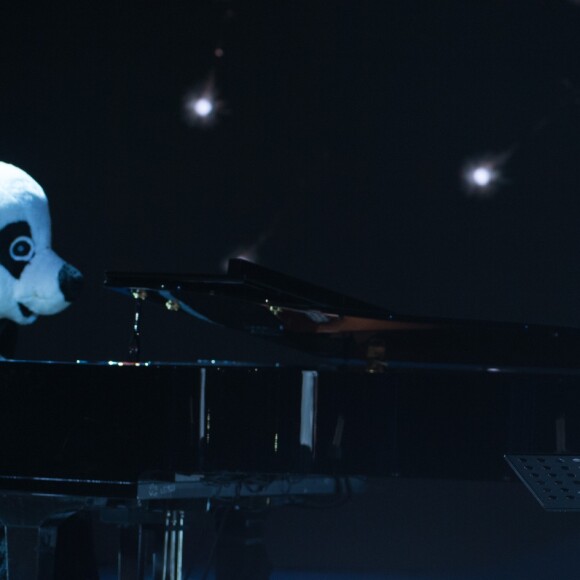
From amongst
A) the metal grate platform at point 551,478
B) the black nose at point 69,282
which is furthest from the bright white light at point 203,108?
the metal grate platform at point 551,478

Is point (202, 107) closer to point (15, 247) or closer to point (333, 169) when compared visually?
point (333, 169)

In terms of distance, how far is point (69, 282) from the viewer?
363 cm

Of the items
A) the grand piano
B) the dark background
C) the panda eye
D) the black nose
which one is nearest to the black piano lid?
the grand piano

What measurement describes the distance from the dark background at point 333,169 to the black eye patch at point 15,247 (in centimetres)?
102

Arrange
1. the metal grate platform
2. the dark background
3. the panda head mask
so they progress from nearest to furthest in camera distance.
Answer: the metal grate platform, the panda head mask, the dark background

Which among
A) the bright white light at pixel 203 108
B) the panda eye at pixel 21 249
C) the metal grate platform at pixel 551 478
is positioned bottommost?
the metal grate platform at pixel 551 478

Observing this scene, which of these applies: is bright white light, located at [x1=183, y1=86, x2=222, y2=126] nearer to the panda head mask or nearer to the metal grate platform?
the panda head mask

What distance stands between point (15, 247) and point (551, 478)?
2.39 meters

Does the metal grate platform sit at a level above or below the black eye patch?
below

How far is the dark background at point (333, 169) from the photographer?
14.6 feet

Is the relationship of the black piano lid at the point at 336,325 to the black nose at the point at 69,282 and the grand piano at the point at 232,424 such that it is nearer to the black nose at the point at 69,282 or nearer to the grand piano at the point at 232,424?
the grand piano at the point at 232,424

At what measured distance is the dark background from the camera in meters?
4.44

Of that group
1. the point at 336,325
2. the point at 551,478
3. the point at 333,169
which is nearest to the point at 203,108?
the point at 333,169

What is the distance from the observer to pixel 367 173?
179 inches
